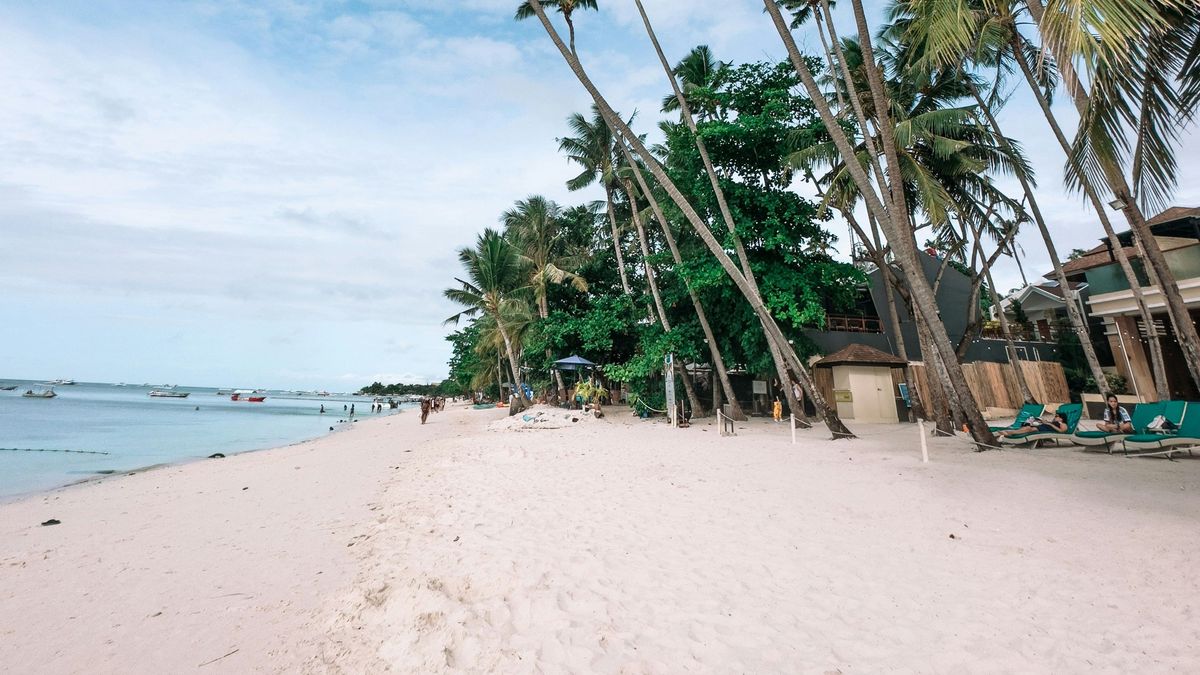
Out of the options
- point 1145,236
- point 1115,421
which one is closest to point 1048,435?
point 1115,421

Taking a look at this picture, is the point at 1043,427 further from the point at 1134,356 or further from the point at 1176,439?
the point at 1134,356

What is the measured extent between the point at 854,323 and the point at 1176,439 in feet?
46.8

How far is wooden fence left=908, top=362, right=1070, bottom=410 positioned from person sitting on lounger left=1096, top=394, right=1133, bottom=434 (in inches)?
326

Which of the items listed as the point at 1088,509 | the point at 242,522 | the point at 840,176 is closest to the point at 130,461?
the point at 242,522

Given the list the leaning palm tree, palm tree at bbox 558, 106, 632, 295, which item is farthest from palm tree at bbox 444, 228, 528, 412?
palm tree at bbox 558, 106, 632, 295

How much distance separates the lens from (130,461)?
46.0 feet

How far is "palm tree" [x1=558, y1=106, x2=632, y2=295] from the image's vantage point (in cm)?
2027

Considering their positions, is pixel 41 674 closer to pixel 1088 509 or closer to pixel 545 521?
pixel 545 521

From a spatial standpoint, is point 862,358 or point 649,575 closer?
point 649,575

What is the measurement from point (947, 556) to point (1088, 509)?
2.18 metres

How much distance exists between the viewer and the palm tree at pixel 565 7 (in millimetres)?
12900

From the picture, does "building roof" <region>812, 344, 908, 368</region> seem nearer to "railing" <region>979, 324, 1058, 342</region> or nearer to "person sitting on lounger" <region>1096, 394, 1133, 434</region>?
"person sitting on lounger" <region>1096, 394, 1133, 434</region>

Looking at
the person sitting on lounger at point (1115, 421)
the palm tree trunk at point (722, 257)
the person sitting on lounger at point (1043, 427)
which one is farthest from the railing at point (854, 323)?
the person sitting on lounger at point (1115, 421)

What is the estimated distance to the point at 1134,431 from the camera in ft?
24.6
